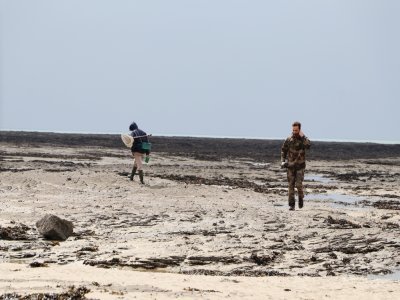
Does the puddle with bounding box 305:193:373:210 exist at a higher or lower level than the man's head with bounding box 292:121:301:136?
lower

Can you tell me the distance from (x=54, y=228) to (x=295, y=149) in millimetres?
6560

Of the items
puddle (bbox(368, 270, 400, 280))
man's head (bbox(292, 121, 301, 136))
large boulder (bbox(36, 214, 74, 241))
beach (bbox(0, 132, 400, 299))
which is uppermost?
man's head (bbox(292, 121, 301, 136))

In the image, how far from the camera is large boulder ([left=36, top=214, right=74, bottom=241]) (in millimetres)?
10234

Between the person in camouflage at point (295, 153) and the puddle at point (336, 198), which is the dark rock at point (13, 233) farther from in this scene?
the puddle at point (336, 198)

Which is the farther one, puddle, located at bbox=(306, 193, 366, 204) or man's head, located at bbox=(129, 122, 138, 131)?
man's head, located at bbox=(129, 122, 138, 131)

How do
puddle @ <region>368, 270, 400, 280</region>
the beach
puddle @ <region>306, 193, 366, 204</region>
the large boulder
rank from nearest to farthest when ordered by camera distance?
1. the beach
2. puddle @ <region>368, 270, 400, 280</region>
3. the large boulder
4. puddle @ <region>306, 193, 366, 204</region>

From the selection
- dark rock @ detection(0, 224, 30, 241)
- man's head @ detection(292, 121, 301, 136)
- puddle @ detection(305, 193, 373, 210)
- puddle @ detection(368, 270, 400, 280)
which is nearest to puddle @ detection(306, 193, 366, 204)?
puddle @ detection(305, 193, 373, 210)

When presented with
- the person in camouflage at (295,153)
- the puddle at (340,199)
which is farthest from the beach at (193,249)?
the person in camouflage at (295,153)

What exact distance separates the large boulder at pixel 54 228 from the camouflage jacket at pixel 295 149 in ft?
19.9

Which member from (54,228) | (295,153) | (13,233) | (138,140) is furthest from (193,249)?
(138,140)

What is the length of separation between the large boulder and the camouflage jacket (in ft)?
19.9

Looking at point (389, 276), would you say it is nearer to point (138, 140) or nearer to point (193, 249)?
point (193, 249)

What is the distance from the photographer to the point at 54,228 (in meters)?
10.2

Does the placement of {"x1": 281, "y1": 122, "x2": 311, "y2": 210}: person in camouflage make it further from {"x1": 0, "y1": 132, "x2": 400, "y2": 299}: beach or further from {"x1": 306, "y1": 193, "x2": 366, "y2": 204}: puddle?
{"x1": 306, "y1": 193, "x2": 366, "y2": 204}: puddle
